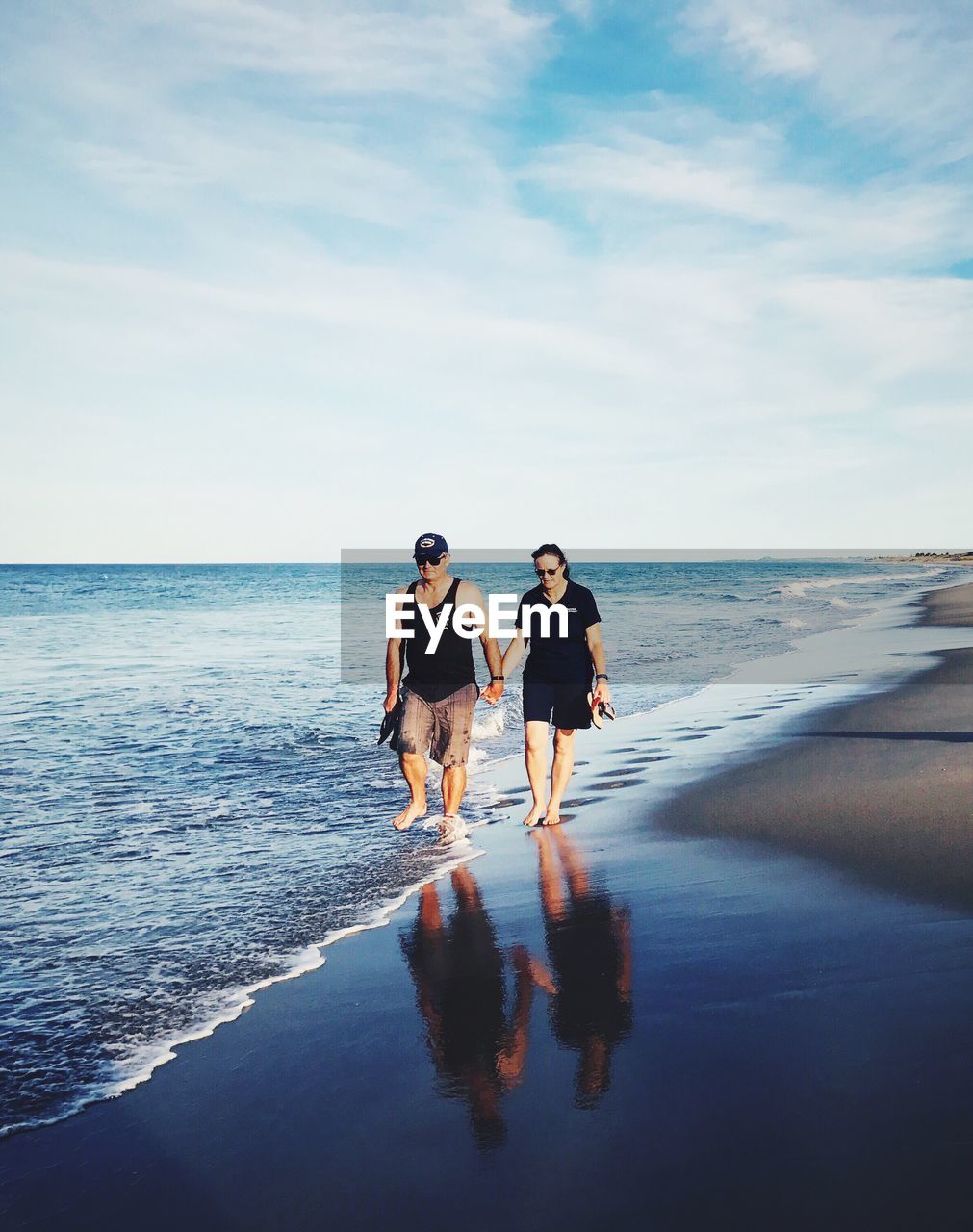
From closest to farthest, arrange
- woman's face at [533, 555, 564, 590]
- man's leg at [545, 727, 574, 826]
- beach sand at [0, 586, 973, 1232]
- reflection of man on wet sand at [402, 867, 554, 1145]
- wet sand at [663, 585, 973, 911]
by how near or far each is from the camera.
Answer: beach sand at [0, 586, 973, 1232], reflection of man on wet sand at [402, 867, 554, 1145], wet sand at [663, 585, 973, 911], man's leg at [545, 727, 574, 826], woman's face at [533, 555, 564, 590]

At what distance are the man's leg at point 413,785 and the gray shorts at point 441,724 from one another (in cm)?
7

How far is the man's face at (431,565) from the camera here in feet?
19.6

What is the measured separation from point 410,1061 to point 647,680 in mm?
11940

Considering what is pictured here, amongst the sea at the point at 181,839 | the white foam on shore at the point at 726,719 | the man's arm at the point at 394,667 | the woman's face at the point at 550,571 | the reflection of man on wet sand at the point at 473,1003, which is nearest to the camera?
the reflection of man on wet sand at the point at 473,1003

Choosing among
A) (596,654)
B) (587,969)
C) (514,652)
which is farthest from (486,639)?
(587,969)

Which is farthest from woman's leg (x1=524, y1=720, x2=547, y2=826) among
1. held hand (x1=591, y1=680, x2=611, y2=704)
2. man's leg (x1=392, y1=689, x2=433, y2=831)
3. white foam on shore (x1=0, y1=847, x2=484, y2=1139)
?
white foam on shore (x1=0, y1=847, x2=484, y2=1139)

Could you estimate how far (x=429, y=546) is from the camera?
235 inches

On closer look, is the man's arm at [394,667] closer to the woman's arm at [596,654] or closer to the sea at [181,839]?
the sea at [181,839]

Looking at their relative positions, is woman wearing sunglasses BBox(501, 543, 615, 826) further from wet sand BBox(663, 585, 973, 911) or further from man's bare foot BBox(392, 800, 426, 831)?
wet sand BBox(663, 585, 973, 911)

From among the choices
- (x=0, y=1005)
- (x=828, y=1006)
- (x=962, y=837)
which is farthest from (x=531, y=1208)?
(x=962, y=837)

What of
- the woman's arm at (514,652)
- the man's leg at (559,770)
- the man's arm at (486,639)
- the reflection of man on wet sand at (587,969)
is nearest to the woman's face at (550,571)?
the woman's arm at (514,652)

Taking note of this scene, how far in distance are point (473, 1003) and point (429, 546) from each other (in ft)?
10.6

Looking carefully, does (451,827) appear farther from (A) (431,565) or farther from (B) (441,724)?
(A) (431,565)

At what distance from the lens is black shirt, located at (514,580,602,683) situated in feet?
21.4
